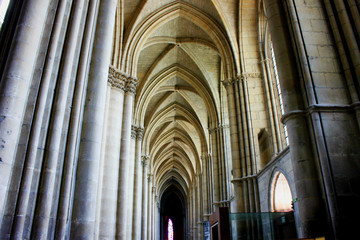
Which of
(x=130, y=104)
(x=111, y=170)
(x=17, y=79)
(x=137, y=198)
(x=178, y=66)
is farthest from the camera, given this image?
(x=178, y=66)

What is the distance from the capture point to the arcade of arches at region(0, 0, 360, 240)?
3980 millimetres

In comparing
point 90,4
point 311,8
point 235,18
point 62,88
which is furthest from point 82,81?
point 235,18

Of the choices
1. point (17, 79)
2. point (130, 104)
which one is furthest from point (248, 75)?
point (17, 79)

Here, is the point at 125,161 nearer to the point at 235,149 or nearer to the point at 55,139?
the point at 235,149

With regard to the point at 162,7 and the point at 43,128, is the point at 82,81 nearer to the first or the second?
the point at 43,128

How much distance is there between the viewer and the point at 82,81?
5203 mm

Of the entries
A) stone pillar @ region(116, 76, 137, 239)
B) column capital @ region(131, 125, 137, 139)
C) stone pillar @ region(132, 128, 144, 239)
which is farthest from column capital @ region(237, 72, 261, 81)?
stone pillar @ region(132, 128, 144, 239)

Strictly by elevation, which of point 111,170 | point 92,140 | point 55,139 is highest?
point 111,170

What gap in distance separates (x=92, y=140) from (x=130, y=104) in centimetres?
737

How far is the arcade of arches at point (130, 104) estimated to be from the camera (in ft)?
13.1

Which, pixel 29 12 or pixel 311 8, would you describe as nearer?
pixel 29 12

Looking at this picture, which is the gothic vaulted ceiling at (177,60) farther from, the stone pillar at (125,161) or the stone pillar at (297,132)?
the stone pillar at (297,132)

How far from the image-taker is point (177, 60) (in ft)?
60.8

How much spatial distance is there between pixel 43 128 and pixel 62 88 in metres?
0.71
